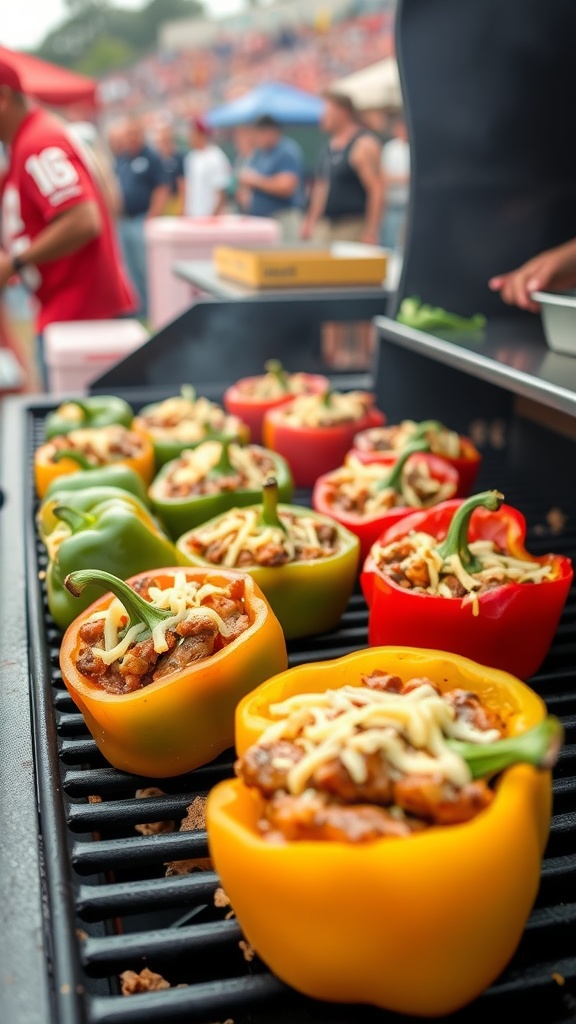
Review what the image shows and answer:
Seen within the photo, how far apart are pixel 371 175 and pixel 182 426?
6.11 meters

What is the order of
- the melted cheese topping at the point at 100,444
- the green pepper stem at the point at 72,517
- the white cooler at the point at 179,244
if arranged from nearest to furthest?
1. the green pepper stem at the point at 72,517
2. the melted cheese topping at the point at 100,444
3. the white cooler at the point at 179,244

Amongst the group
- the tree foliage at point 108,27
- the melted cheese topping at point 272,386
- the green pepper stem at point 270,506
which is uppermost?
the tree foliage at point 108,27

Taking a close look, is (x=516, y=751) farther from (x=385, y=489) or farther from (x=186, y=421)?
(x=186, y=421)

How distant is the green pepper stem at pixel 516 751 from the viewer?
1.18m

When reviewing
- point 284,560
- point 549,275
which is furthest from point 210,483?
point 549,275

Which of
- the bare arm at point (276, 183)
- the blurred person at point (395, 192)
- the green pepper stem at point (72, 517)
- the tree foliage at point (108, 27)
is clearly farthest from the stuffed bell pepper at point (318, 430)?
the tree foliage at point (108, 27)

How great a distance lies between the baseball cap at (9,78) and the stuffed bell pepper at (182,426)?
182 cm

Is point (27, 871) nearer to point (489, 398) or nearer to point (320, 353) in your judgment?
point (489, 398)

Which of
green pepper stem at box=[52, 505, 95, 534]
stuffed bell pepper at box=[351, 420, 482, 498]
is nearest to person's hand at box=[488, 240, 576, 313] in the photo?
stuffed bell pepper at box=[351, 420, 482, 498]

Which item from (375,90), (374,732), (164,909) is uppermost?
(375,90)

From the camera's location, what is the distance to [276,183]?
33.0ft

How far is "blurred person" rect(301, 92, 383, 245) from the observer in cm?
862

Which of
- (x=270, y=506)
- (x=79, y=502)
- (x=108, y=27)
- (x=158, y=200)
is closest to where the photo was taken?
(x=270, y=506)

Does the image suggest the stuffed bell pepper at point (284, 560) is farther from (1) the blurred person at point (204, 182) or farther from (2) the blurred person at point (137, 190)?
(1) the blurred person at point (204, 182)
